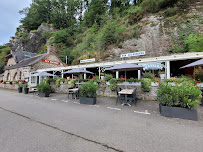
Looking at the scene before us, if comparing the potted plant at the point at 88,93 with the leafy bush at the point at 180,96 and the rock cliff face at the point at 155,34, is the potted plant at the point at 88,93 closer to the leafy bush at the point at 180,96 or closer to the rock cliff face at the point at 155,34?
the leafy bush at the point at 180,96

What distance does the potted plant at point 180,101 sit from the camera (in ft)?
11.0

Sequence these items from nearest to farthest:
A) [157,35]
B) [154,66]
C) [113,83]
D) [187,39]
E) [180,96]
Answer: [180,96]
[113,83]
[154,66]
[187,39]
[157,35]

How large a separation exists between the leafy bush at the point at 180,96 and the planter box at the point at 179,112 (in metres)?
0.14

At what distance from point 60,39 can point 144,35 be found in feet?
67.8

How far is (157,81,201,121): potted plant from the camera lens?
3.36 metres

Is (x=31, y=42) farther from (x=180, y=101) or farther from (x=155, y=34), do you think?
(x=180, y=101)

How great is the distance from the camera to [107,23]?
1862cm

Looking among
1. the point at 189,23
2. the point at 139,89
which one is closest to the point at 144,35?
the point at 189,23

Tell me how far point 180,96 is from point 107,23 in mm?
18628

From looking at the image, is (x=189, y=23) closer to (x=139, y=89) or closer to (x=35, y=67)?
(x=139, y=89)

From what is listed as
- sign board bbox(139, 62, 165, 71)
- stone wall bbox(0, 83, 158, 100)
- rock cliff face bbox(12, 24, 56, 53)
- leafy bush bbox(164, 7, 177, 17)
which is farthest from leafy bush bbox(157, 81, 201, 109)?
rock cliff face bbox(12, 24, 56, 53)

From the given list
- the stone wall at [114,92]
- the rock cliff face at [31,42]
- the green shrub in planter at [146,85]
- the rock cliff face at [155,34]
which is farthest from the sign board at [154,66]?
the rock cliff face at [31,42]

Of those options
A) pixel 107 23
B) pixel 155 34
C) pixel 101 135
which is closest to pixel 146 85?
pixel 101 135

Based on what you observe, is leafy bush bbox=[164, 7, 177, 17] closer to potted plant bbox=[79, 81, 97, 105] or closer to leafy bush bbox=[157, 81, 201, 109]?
leafy bush bbox=[157, 81, 201, 109]
